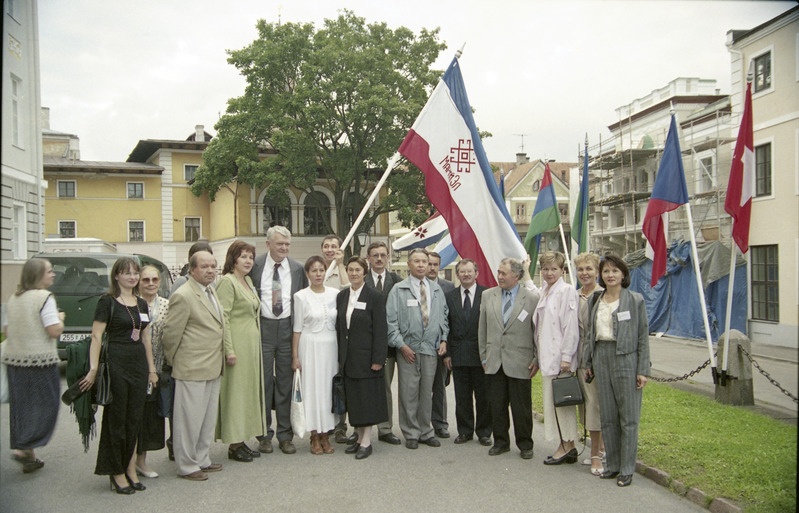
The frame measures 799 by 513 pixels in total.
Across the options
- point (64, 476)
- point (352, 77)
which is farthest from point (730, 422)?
point (352, 77)

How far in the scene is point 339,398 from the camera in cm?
687

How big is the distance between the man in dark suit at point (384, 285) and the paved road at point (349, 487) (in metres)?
0.55

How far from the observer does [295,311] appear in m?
6.93

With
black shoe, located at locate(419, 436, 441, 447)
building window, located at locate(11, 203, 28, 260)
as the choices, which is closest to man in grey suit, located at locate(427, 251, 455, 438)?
black shoe, located at locate(419, 436, 441, 447)

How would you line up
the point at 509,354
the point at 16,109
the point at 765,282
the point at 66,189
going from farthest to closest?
Answer: the point at 66,189 → the point at 765,282 → the point at 509,354 → the point at 16,109


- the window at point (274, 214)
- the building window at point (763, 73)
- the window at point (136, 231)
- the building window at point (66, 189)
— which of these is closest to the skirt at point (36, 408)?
the building window at point (763, 73)

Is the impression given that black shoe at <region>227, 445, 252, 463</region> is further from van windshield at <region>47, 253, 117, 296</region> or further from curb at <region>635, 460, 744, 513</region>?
van windshield at <region>47, 253, 117, 296</region>

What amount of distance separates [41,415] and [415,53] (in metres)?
33.2

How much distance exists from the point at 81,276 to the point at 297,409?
545 cm

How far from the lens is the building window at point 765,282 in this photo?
17.6 m

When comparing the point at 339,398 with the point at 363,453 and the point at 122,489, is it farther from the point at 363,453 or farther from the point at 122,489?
the point at 122,489

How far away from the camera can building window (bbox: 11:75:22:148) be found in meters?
3.33

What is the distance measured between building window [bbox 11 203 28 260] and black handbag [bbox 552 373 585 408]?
465 centimetres

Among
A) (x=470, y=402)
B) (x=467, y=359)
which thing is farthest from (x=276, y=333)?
(x=470, y=402)
